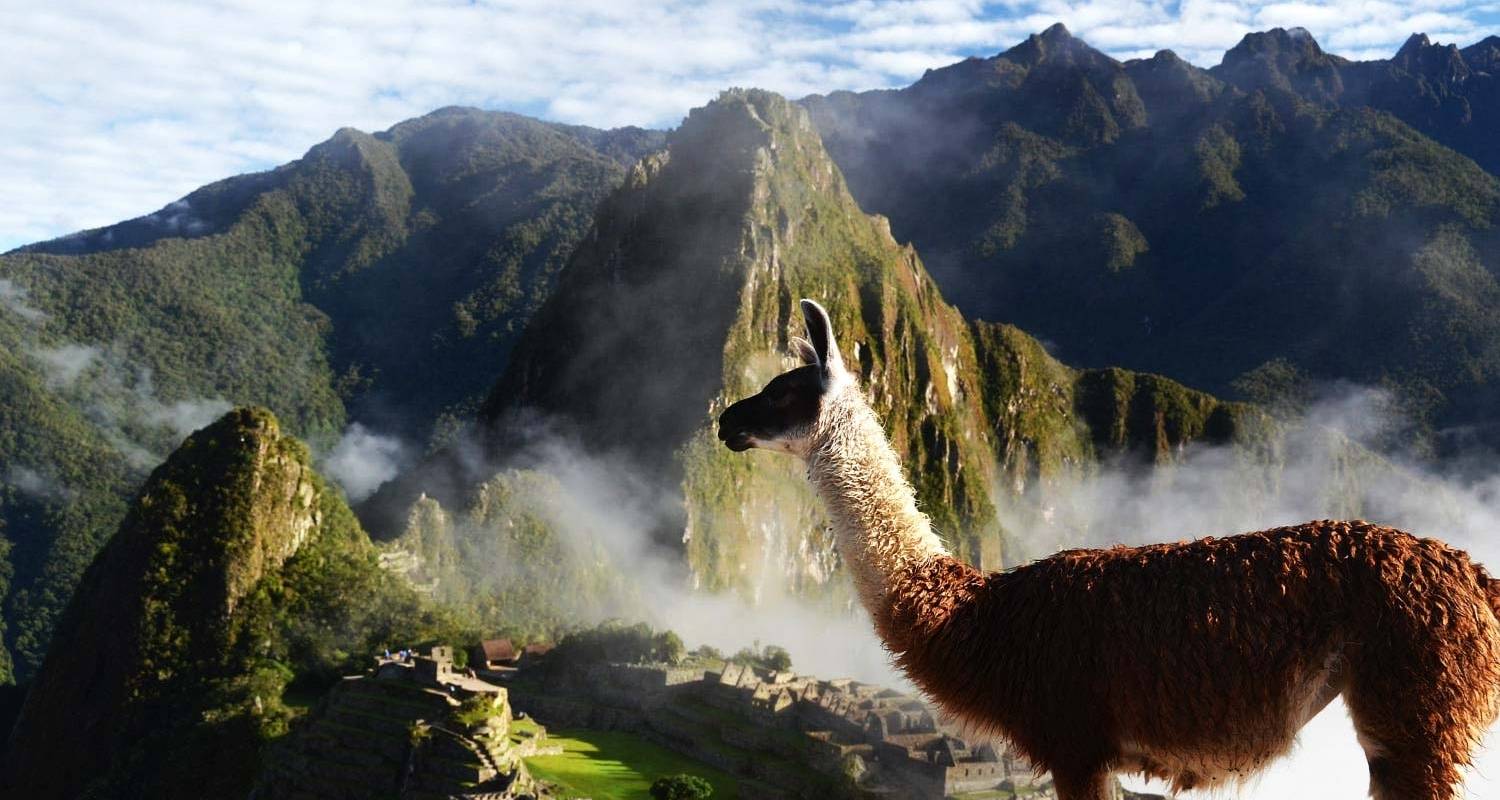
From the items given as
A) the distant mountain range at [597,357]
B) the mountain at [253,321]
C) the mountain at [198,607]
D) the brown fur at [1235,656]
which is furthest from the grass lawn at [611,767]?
the mountain at [253,321]

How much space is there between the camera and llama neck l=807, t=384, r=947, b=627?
5.55 metres

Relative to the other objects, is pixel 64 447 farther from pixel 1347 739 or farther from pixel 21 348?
pixel 1347 739

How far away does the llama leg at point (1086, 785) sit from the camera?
4734mm

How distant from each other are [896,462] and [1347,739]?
10.5 feet

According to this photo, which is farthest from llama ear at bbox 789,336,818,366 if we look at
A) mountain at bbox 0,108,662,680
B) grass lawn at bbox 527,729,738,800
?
mountain at bbox 0,108,662,680

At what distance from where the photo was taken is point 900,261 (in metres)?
148

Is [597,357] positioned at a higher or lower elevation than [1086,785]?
higher

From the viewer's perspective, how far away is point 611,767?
135 feet

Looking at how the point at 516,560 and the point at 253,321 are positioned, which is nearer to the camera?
the point at 516,560

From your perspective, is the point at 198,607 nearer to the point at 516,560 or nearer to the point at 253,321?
the point at 516,560

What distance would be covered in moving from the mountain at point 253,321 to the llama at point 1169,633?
4169 inches

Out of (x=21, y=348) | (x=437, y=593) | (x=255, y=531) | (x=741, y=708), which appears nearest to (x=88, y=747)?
(x=255, y=531)

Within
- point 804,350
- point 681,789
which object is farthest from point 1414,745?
point 681,789

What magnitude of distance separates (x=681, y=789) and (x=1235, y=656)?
34.3 metres
